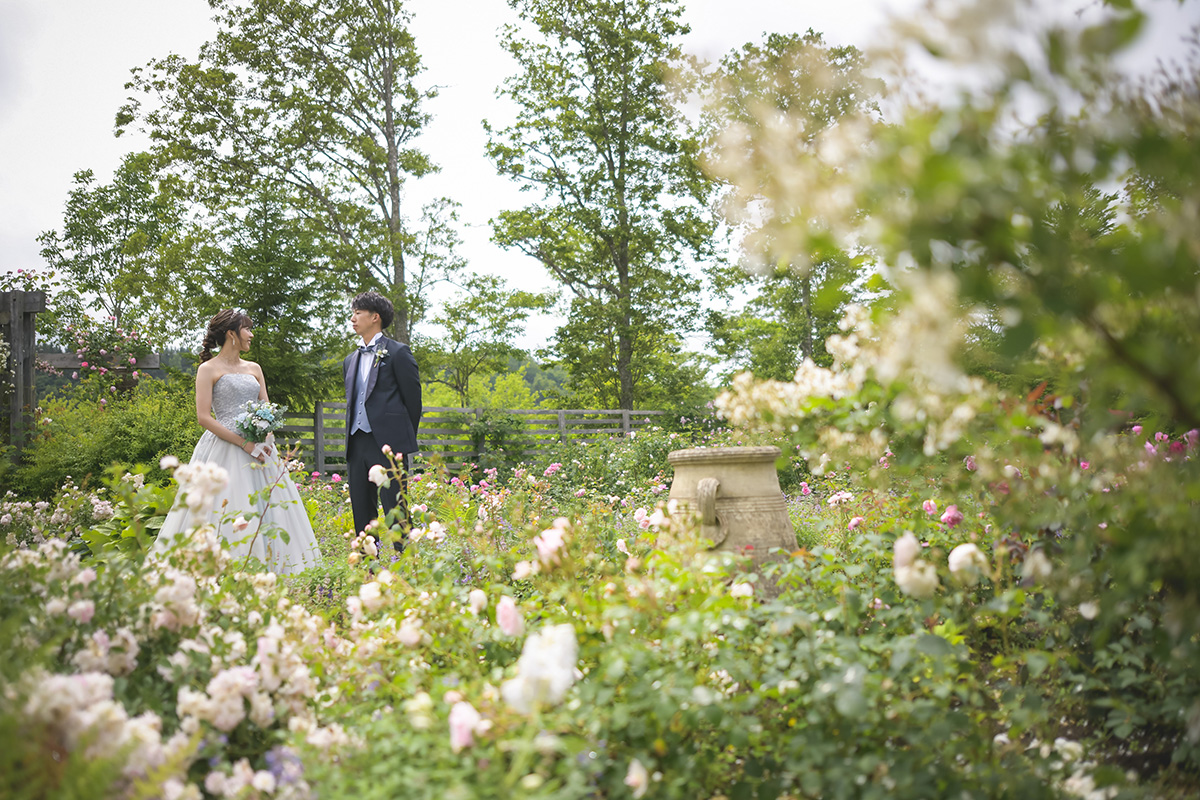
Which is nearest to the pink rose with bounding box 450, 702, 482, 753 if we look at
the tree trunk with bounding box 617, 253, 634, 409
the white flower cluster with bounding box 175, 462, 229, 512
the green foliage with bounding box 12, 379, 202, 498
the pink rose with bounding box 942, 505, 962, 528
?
the white flower cluster with bounding box 175, 462, 229, 512

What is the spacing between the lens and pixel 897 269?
1024 mm

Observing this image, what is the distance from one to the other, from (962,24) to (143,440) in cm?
754

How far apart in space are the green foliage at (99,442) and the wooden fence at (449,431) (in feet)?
3.91

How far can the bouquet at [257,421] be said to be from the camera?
4.10 m

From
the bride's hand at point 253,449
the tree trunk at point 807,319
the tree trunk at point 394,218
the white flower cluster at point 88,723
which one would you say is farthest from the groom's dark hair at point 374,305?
the tree trunk at point 807,319

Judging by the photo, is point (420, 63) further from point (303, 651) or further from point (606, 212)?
point (303, 651)

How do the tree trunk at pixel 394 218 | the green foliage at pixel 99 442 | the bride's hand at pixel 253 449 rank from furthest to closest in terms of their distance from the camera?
the tree trunk at pixel 394 218, the green foliage at pixel 99 442, the bride's hand at pixel 253 449

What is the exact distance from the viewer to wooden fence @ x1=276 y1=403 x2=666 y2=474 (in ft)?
31.4

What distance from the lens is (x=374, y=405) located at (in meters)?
4.44

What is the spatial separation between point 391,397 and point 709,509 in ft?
8.53

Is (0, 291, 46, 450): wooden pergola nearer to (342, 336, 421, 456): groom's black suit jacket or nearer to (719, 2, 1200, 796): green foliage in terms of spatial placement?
(342, 336, 421, 456): groom's black suit jacket

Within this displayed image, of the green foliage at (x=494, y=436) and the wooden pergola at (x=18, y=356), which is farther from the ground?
the wooden pergola at (x=18, y=356)

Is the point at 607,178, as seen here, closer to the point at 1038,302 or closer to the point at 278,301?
the point at 278,301

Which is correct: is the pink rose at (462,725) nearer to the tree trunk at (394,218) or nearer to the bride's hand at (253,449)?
the bride's hand at (253,449)
